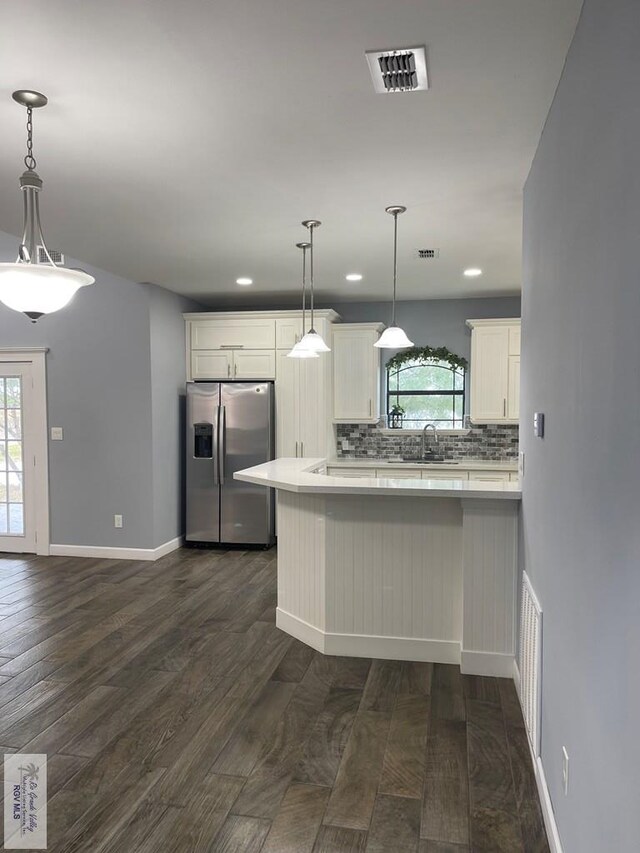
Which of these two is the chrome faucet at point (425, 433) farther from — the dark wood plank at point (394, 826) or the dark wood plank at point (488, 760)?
the dark wood plank at point (394, 826)

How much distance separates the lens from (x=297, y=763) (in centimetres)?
251

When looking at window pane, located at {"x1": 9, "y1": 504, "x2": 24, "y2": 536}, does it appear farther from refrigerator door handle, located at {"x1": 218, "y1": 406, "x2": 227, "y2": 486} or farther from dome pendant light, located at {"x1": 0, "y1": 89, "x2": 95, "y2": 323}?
dome pendant light, located at {"x1": 0, "y1": 89, "x2": 95, "y2": 323}

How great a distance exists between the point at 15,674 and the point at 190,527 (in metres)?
2.84

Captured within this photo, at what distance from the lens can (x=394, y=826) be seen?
213cm

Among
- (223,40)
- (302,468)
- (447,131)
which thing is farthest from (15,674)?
(447,131)

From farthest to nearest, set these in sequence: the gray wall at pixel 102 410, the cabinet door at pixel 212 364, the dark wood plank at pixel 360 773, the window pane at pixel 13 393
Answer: the cabinet door at pixel 212 364 → the window pane at pixel 13 393 → the gray wall at pixel 102 410 → the dark wood plank at pixel 360 773

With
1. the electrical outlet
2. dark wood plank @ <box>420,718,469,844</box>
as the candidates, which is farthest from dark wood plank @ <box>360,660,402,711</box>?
the electrical outlet

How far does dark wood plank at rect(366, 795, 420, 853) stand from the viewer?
2035mm

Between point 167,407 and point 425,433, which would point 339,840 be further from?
point 425,433

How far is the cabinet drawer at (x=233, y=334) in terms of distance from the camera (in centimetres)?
625

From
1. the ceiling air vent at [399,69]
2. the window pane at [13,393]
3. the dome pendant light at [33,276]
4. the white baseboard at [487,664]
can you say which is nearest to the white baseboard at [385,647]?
the white baseboard at [487,664]

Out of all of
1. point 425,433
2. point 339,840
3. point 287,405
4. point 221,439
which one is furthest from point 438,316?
point 339,840

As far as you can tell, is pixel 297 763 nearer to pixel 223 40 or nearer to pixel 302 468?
pixel 302 468

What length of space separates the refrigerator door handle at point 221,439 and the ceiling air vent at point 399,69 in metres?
4.14
